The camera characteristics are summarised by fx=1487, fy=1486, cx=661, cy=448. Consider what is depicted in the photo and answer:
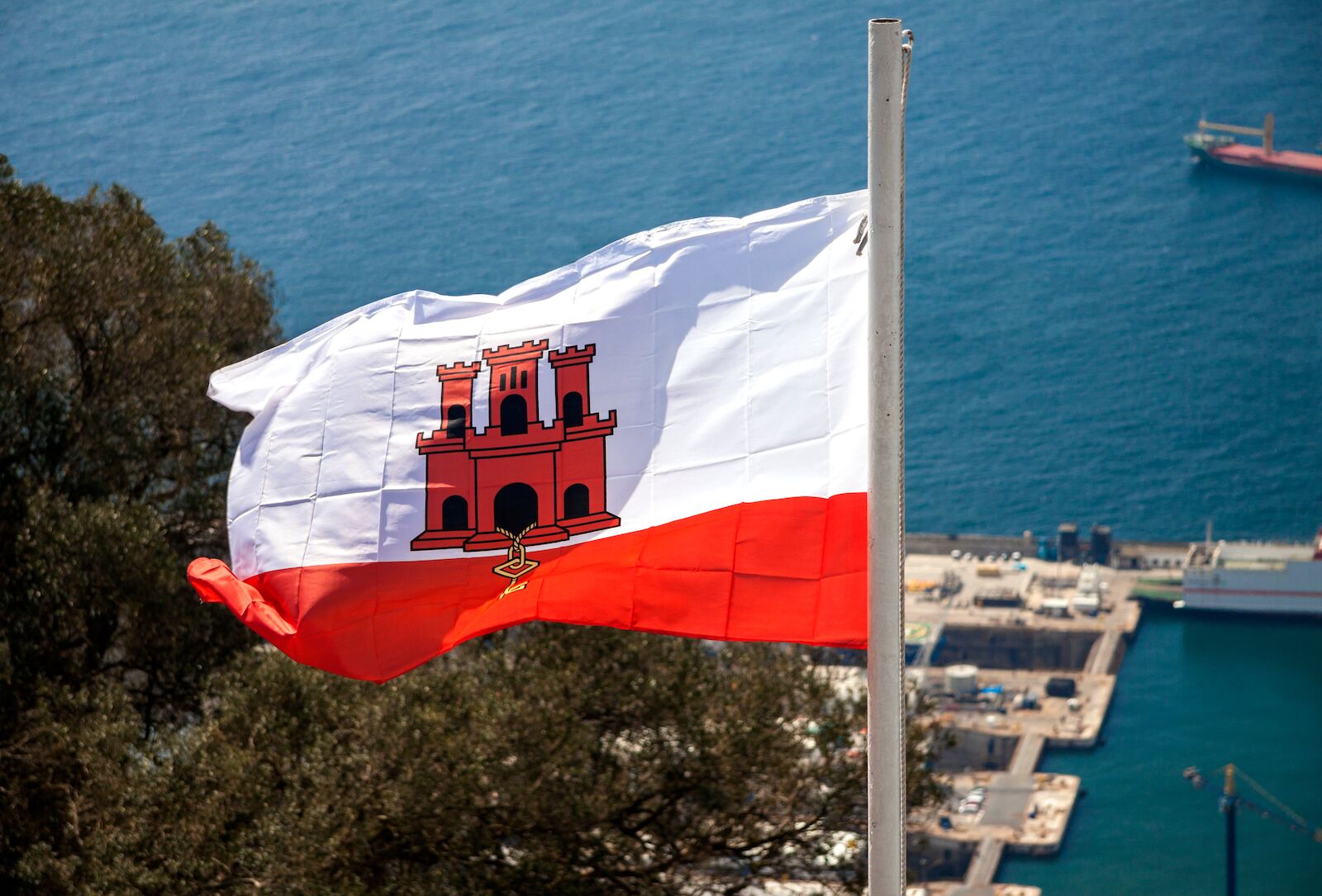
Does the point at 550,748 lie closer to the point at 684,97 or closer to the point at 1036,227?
the point at 684,97

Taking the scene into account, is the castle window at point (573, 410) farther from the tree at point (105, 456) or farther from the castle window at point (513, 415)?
the tree at point (105, 456)

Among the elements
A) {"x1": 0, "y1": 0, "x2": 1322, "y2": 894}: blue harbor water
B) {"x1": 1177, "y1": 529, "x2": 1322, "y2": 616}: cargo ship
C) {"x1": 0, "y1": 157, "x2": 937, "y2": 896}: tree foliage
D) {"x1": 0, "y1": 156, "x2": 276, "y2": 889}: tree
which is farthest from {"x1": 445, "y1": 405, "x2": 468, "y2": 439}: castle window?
{"x1": 1177, "y1": 529, "x2": 1322, "y2": 616}: cargo ship

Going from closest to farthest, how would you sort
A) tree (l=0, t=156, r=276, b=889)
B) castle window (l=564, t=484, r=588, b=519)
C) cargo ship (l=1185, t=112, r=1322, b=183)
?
castle window (l=564, t=484, r=588, b=519)
tree (l=0, t=156, r=276, b=889)
cargo ship (l=1185, t=112, r=1322, b=183)

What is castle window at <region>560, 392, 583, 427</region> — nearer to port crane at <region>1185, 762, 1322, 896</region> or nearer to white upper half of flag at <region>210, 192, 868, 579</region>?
white upper half of flag at <region>210, 192, 868, 579</region>

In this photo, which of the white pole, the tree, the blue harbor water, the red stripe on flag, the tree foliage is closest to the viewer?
the white pole

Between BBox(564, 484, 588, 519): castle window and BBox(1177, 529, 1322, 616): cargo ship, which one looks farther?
BBox(1177, 529, 1322, 616): cargo ship

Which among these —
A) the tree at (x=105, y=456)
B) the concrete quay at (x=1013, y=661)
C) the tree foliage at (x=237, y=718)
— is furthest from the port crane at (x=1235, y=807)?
the tree at (x=105, y=456)
